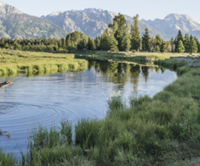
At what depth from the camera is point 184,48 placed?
107 metres

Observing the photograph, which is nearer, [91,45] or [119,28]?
[119,28]

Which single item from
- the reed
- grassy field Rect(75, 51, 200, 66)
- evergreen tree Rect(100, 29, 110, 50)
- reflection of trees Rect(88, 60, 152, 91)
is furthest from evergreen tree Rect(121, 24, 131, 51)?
the reed

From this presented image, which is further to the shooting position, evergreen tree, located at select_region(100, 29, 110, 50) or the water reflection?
evergreen tree, located at select_region(100, 29, 110, 50)

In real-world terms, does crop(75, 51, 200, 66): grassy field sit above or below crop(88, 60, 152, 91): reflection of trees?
above

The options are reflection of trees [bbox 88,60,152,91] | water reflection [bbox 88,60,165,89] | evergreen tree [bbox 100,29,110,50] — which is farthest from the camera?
evergreen tree [bbox 100,29,110,50]

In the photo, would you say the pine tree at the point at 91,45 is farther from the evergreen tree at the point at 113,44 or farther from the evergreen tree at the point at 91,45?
the evergreen tree at the point at 113,44

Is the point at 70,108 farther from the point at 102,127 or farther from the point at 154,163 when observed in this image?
the point at 154,163

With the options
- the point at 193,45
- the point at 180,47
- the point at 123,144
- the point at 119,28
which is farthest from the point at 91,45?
the point at 123,144

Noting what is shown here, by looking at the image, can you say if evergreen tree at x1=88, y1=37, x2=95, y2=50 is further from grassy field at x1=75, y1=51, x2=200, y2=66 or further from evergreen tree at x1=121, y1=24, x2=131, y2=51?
grassy field at x1=75, y1=51, x2=200, y2=66

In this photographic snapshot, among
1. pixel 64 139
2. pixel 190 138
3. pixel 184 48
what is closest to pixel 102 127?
pixel 64 139

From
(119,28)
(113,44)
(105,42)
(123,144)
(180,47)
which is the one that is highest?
(119,28)

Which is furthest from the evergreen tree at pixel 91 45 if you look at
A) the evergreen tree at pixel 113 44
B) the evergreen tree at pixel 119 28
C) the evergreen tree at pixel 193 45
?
the evergreen tree at pixel 193 45

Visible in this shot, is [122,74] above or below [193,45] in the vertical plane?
below

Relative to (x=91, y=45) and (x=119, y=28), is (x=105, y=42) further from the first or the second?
(x=119, y=28)
